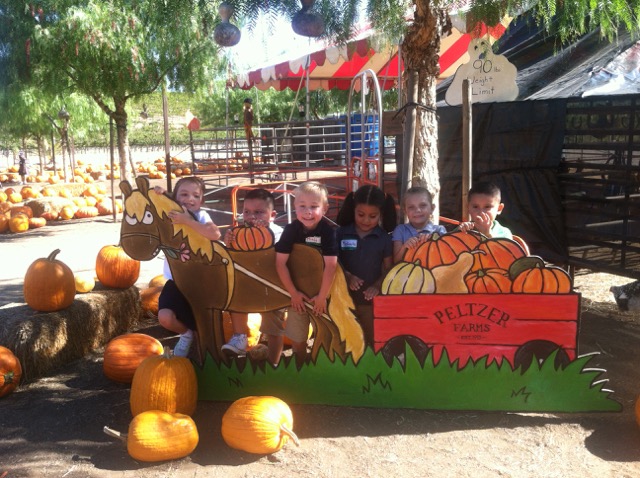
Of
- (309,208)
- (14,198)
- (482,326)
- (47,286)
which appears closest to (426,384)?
(482,326)

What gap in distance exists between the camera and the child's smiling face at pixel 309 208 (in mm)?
3686

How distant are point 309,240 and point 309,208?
0.21 meters

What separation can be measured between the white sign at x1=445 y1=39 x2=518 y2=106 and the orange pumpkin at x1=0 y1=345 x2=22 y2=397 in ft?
14.0

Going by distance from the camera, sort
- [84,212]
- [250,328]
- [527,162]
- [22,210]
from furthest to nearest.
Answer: [84,212] → [22,210] → [527,162] → [250,328]

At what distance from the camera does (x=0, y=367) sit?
4.09m

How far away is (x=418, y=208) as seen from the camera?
3922mm

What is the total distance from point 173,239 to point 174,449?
1361mm

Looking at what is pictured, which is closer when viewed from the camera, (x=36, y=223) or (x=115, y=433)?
(x=115, y=433)

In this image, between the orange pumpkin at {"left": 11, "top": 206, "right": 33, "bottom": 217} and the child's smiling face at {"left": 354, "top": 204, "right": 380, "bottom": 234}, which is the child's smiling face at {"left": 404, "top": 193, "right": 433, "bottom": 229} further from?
the orange pumpkin at {"left": 11, "top": 206, "right": 33, "bottom": 217}

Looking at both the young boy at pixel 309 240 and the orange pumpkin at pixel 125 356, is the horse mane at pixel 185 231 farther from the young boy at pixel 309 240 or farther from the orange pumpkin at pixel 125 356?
the orange pumpkin at pixel 125 356

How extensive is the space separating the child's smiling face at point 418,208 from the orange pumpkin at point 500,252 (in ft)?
1.66

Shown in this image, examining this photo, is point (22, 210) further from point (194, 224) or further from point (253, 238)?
point (253, 238)

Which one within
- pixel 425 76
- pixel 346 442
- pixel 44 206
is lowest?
pixel 346 442

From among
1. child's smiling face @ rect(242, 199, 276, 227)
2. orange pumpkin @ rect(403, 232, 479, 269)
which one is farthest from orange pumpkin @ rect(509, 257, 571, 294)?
child's smiling face @ rect(242, 199, 276, 227)
